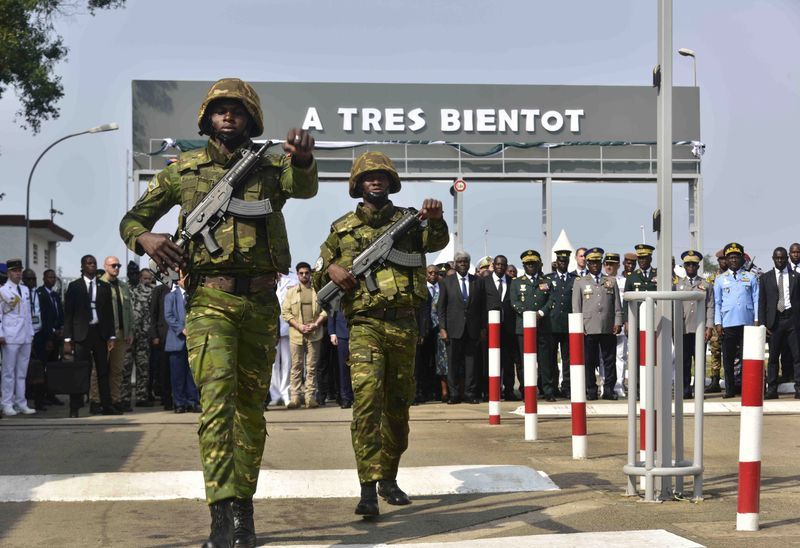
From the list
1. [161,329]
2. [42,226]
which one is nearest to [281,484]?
[161,329]

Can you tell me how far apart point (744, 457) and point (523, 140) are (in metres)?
25.5

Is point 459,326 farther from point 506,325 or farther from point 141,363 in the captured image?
point 141,363

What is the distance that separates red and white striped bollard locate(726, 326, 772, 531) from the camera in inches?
272

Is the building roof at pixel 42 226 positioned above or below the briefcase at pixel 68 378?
above

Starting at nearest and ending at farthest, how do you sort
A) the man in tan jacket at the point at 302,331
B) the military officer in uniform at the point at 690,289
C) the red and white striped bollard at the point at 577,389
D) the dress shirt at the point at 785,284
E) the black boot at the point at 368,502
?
the black boot at the point at 368,502, the red and white striped bollard at the point at 577,389, the man in tan jacket at the point at 302,331, the dress shirt at the point at 785,284, the military officer in uniform at the point at 690,289

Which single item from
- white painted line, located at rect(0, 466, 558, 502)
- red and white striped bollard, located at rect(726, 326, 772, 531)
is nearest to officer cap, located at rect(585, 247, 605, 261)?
white painted line, located at rect(0, 466, 558, 502)

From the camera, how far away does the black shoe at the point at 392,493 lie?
813 cm

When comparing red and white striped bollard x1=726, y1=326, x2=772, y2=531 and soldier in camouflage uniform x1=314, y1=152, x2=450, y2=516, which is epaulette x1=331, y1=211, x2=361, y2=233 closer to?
soldier in camouflage uniform x1=314, y1=152, x2=450, y2=516

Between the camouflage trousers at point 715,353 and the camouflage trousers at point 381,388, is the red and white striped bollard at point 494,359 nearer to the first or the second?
the camouflage trousers at point 381,388

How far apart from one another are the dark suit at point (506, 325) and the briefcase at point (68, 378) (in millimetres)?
5739

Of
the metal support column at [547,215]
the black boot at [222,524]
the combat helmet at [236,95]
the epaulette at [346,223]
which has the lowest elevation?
the black boot at [222,524]

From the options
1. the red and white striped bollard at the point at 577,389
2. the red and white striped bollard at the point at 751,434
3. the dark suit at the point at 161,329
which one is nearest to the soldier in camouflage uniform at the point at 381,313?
the red and white striped bollard at the point at 751,434

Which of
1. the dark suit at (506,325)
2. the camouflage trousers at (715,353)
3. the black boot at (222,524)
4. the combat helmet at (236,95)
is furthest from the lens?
the camouflage trousers at (715,353)

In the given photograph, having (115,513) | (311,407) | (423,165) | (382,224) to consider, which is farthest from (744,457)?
(423,165)
